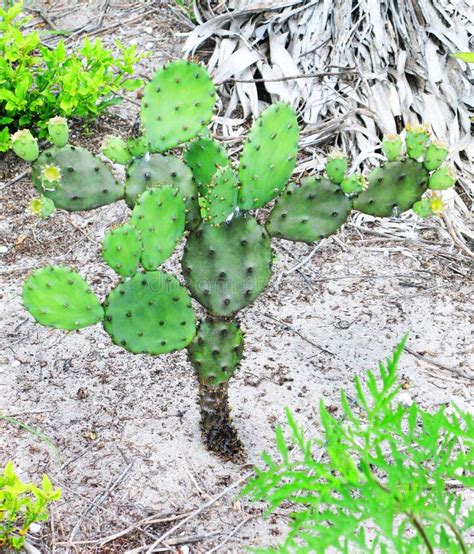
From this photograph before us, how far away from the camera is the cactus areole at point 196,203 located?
2100 mm

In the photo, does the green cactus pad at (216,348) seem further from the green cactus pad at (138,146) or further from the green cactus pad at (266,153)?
the green cactus pad at (138,146)

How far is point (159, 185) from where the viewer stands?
7.04 feet

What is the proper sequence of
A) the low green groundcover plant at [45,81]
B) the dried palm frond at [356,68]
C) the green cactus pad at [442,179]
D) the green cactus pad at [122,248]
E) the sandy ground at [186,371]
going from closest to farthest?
1. the green cactus pad at [122,248]
2. the green cactus pad at [442,179]
3. the sandy ground at [186,371]
4. the low green groundcover plant at [45,81]
5. the dried palm frond at [356,68]

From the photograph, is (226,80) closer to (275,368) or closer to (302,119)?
(302,119)

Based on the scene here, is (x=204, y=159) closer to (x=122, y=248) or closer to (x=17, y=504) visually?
(x=122, y=248)

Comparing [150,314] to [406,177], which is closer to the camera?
[150,314]

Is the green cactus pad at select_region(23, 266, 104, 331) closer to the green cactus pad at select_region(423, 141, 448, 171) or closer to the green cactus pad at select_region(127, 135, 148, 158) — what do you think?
the green cactus pad at select_region(127, 135, 148, 158)

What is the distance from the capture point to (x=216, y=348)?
230 cm

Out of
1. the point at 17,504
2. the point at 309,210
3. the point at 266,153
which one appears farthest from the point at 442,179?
the point at 17,504

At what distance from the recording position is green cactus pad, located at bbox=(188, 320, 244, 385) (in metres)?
2.30

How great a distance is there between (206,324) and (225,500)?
1.61ft

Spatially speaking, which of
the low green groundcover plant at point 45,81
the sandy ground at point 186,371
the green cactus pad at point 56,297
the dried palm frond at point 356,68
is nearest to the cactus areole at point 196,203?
the green cactus pad at point 56,297

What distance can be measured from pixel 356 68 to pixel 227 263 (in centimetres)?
189

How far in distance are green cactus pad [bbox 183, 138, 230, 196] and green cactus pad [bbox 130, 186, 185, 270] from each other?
24 cm
